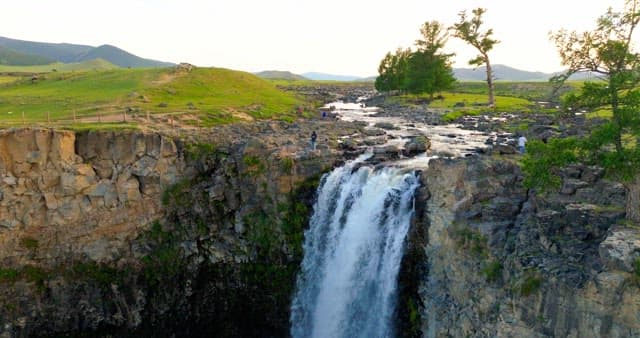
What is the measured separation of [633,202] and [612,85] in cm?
443

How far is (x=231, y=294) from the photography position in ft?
109

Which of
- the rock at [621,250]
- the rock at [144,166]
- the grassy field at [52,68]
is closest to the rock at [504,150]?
the rock at [621,250]

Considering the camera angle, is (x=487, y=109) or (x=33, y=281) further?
(x=487, y=109)

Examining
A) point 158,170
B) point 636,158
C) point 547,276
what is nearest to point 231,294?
point 158,170

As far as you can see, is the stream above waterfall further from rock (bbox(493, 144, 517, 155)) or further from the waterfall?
the waterfall

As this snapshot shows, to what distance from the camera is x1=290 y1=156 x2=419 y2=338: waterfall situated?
25.8 meters

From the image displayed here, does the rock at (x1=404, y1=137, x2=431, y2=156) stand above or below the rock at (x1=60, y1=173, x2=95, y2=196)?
above

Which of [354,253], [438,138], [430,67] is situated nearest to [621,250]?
[354,253]

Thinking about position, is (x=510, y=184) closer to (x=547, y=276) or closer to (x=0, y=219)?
(x=547, y=276)

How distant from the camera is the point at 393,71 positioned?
86.8 metres

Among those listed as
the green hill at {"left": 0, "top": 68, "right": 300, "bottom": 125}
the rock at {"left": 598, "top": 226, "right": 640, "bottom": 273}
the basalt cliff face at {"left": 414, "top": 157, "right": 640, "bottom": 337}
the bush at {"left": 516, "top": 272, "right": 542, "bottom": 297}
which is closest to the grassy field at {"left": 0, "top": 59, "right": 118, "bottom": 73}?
the green hill at {"left": 0, "top": 68, "right": 300, "bottom": 125}

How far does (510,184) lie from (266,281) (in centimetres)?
1783

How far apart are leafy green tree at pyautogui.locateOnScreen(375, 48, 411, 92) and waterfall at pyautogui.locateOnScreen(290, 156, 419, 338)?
2152 inches

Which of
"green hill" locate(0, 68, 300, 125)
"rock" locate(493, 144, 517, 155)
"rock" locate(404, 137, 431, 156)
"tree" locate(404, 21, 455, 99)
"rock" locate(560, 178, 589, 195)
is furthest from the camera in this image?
"tree" locate(404, 21, 455, 99)
